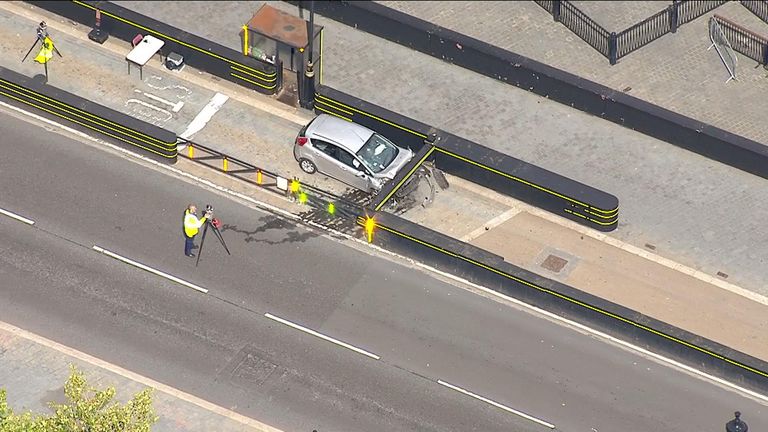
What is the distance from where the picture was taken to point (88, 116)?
55.3 meters

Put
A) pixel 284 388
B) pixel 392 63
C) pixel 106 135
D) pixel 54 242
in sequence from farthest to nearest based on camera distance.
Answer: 1. pixel 392 63
2. pixel 106 135
3. pixel 54 242
4. pixel 284 388

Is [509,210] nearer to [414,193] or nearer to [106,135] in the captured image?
[414,193]

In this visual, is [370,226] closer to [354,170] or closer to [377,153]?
[354,170]

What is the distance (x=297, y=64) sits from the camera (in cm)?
5731

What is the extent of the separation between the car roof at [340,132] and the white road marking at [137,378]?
9.77 metres

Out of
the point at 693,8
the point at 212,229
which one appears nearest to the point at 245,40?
the point at 212,229

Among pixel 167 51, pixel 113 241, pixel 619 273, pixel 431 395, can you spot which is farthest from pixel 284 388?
pixel 167 51

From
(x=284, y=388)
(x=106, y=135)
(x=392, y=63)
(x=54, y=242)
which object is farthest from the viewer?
(x=392, y=63)

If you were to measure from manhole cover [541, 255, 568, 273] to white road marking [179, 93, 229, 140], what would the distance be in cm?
1124

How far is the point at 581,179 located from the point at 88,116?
1465 centimetres

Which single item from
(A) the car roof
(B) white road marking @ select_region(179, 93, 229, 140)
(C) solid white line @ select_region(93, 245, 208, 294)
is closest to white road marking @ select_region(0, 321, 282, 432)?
(C) solid white line @ select_region(93, 245, 208, 294)

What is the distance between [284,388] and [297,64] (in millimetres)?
12374

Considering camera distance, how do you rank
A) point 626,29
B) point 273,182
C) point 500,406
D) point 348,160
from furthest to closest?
point 626,29 < point 273,182 < point 348,160 < point 500,406

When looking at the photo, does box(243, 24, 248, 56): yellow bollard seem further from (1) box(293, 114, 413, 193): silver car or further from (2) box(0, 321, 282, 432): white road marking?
(2) box(0, 321, 282, 432): white road marking
